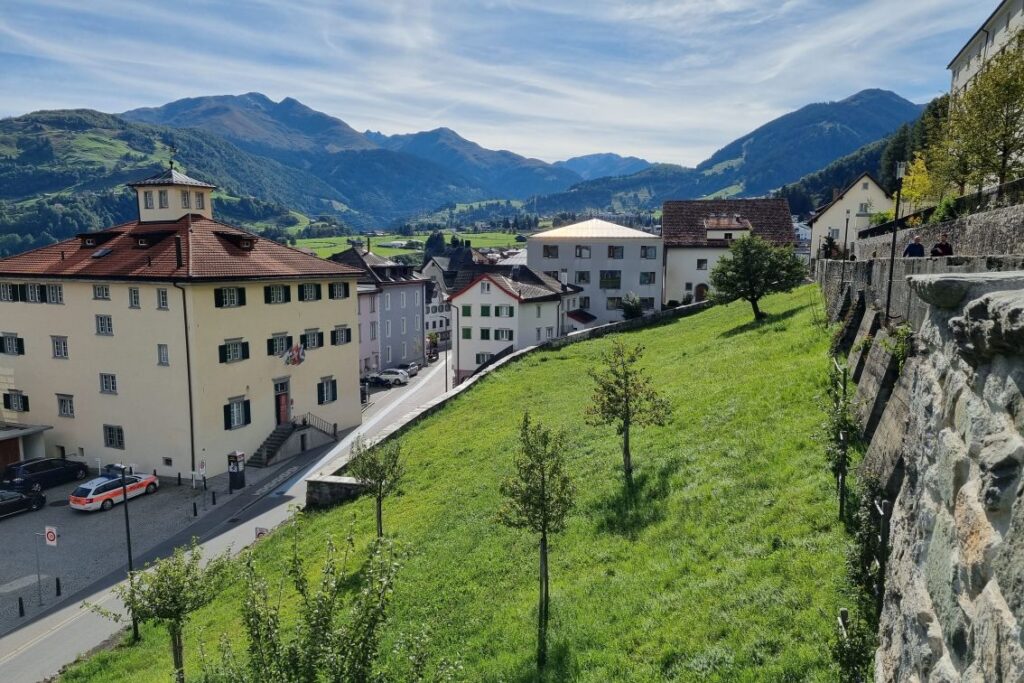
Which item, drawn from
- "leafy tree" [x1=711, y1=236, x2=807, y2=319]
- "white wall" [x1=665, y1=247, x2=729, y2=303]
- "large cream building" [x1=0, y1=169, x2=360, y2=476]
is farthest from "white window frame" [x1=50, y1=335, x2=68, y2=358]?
"white wall" [x1=665, y1=247, x2=729, y2=303]

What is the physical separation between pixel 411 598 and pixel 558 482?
16.7ft

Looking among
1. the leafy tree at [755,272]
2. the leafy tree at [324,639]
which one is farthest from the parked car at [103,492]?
the leafy tree at [755,272]

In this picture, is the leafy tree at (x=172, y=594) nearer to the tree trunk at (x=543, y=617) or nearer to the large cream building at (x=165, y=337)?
the tree trunk at (x=543, y=617)

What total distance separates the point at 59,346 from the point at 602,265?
47.2 metres

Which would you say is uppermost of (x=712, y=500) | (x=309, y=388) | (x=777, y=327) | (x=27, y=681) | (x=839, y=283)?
(x=839, y=283)

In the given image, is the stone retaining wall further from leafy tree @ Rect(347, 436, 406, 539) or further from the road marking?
the road marking

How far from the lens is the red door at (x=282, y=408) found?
41156 mm

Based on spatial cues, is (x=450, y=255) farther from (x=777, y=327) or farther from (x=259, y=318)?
(x=777, y=327)

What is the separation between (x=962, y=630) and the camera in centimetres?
443

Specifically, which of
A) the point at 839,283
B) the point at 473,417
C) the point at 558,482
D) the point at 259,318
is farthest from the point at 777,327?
the point at 259,318

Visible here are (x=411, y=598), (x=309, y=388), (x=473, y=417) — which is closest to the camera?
(x=411, y=598)

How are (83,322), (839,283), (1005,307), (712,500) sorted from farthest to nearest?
(83,322) → (839,283) → (712,500) → (1005,307)

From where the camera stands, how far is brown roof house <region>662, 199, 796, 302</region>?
215 feet

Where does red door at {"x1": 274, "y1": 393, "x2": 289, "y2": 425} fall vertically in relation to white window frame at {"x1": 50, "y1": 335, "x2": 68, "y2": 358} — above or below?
below
